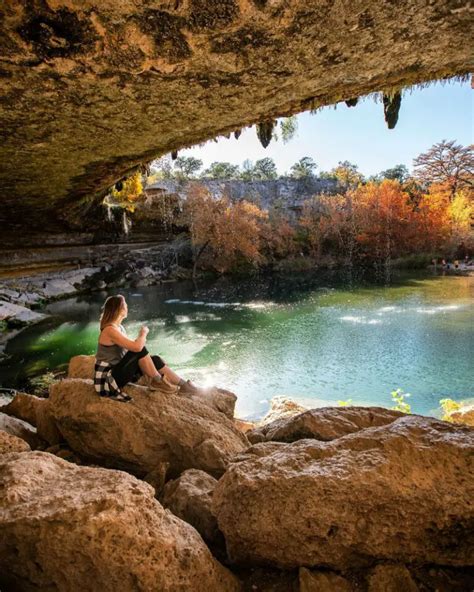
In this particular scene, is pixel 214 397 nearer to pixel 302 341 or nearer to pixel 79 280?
pixel 302 341

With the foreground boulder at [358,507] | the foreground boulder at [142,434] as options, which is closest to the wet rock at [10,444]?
the foreground boulder at [142,434]

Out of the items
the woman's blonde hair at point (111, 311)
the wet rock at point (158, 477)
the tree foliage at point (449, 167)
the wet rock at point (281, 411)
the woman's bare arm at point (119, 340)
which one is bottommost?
the wet rock at point (281, 411)

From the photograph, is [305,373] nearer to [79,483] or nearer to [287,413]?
[287,413]

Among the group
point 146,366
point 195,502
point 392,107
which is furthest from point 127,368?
point 392,107

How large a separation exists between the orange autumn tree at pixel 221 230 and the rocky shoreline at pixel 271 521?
27706mm

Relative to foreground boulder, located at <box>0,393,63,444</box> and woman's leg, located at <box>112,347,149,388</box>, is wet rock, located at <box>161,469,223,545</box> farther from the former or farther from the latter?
foreground boulder, located at <box>0,393,63,444</box>

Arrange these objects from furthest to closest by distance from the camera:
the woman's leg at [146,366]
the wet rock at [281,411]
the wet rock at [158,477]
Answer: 1. the wet rock at [281,411]
2. the woman's leg at [146,366]
3. the wet rock at [158,477]

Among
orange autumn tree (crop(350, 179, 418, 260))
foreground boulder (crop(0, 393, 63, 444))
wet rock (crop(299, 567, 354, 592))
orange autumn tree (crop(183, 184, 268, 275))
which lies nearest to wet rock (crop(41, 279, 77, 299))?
orange autumn tree (crop(183, 184, 268, 275))

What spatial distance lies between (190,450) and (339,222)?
113 ft

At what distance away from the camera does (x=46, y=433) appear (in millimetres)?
3930

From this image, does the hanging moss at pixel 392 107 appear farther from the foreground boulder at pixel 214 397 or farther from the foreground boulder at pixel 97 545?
the foreground boulder at pixel 97 545

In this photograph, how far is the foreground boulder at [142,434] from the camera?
10.9 ft

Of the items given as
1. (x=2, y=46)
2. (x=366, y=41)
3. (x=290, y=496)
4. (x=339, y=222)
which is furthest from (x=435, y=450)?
(x=339, y=222)

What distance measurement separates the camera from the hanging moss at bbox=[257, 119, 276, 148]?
456 cm
